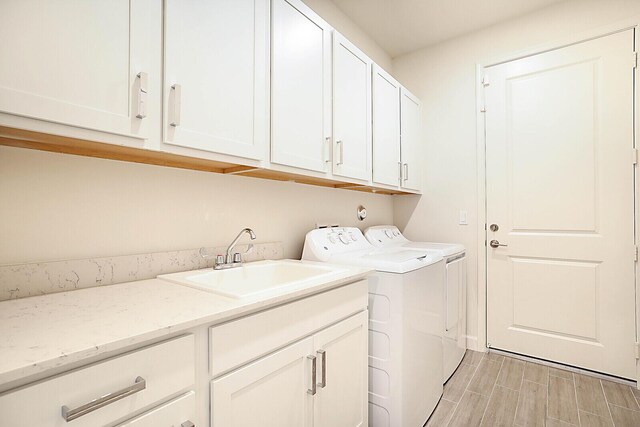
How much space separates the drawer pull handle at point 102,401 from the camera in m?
0.59

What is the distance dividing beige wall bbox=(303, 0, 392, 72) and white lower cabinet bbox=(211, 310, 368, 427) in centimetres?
216

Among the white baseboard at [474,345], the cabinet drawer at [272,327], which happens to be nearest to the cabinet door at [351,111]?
the cabinet drawer at [272,327]

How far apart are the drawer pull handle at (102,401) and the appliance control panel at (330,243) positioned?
1214mm

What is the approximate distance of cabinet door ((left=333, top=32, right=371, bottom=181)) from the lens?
1813 mm

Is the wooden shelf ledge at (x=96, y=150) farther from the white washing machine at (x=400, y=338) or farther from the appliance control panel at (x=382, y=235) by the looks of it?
the appliance control panel at (x=382, y=235)

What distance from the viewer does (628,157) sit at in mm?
2174

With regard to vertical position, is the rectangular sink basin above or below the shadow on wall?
below

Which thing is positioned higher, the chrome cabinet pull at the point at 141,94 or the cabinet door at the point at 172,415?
the chrome cabinet pull at the point at 141,94

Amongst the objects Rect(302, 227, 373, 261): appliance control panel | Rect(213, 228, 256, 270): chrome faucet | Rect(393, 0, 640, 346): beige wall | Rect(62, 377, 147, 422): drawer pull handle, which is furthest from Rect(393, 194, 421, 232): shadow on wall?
Rect(62, 377, 147, 422): drawer pull handle

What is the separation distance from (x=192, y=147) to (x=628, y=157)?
283 centimetres

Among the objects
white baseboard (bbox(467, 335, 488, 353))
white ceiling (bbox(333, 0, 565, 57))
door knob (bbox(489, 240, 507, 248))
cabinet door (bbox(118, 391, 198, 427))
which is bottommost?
white baseboard (bbox(467, 335, 488, 353))

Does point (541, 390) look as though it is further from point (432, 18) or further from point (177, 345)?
point (432, 18)

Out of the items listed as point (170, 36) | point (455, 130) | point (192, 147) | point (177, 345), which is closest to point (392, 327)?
point (177, 345)

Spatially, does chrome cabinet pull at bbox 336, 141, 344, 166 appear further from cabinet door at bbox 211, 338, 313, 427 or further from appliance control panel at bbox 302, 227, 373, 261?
cabinet door at bbox 211, 338, 313, 427
